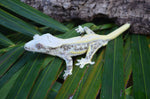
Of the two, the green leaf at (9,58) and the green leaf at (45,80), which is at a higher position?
the green leaf at (9,58)

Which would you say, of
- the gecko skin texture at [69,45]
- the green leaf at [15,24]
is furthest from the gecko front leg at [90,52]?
the green leaf at [15,24]

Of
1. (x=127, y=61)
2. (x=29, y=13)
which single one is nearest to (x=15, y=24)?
(x=29, y=13)

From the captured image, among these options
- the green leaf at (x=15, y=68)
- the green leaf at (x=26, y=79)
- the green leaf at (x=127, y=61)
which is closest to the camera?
the green leaf at (x=26, y=79)

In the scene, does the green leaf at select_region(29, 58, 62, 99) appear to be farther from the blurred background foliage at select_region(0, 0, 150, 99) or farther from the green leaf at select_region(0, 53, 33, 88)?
the green leaf at select_region(0, 53, 33, 88)

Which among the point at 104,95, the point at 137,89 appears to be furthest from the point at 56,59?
the point at 137,89

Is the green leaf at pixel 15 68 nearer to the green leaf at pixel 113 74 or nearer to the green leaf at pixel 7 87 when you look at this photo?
the green leaf at pixel 7 87

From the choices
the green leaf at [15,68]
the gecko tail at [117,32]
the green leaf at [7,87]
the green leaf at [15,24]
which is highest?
the green leaf at [15,24]

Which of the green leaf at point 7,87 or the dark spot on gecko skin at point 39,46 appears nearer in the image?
the green leaf at point 7,87
